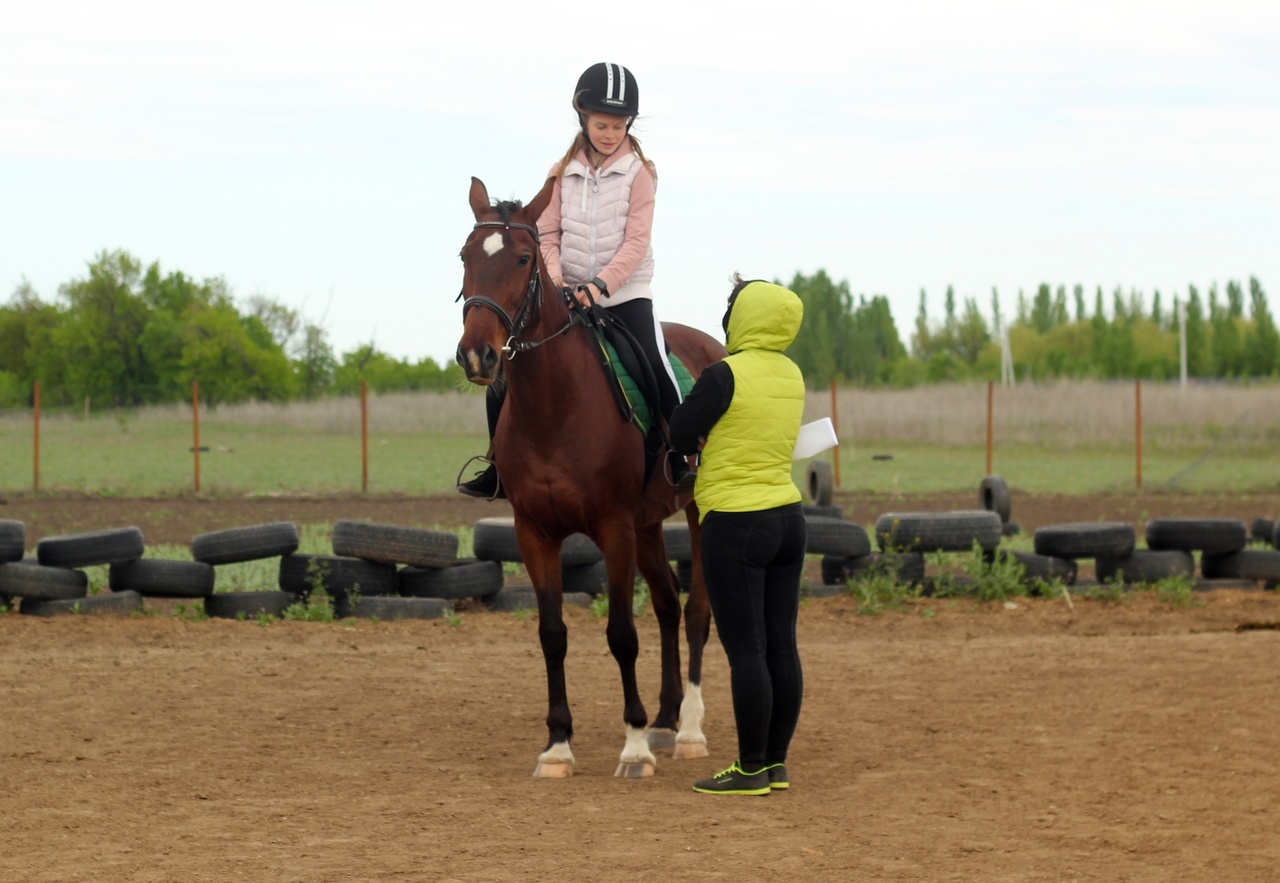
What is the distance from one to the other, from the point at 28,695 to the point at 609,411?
3819 millimetres

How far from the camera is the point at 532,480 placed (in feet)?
20.2

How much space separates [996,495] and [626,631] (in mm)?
9765

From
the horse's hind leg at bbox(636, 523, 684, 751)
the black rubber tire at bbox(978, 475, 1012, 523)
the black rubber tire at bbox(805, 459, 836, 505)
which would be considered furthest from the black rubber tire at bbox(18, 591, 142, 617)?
the black rubber tire at bbox(978, 475, 1012, 523)

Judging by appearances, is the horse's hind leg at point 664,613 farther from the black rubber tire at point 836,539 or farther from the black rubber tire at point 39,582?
the black rubber tire at point 39,582

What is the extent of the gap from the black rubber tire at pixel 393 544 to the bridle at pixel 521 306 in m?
4.98

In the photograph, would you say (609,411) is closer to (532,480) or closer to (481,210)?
(532,480)

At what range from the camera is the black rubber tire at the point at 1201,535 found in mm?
Answer: 12055

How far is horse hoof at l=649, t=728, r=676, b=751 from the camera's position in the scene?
6848 mm

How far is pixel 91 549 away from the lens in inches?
415

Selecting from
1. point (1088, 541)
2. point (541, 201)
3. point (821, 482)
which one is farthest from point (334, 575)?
point (821, 482)

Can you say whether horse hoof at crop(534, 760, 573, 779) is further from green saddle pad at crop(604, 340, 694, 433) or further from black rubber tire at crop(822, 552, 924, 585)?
black rubber tire at crop(822, 552, 924, 585)

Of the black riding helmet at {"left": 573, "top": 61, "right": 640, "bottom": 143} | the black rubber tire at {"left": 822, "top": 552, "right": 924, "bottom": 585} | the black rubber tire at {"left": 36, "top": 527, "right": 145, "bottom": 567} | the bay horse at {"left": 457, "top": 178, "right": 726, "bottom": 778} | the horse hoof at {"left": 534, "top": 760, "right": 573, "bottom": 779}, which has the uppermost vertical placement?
the black riding helmet at {"left": 573, "top": 61, "right": 640, "bottom": 143}

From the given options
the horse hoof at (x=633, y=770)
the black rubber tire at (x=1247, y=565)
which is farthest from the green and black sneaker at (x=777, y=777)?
the black rubber tire at (x=1247, y=565)

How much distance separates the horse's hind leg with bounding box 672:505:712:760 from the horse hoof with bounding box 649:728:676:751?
0.05 metres
